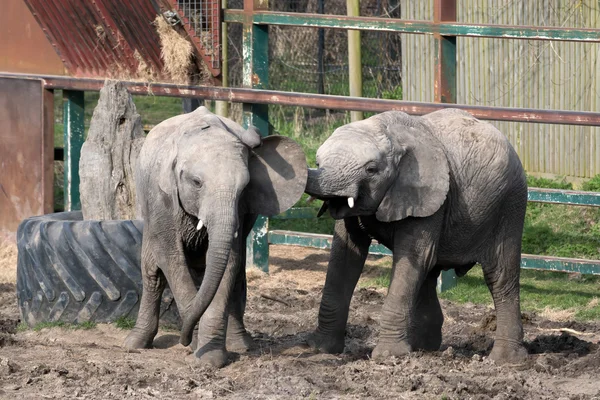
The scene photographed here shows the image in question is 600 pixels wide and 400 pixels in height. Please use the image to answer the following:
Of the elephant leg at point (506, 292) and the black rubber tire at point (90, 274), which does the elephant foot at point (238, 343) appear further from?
the elephant leg at point (506, 292)

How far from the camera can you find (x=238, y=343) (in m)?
6.87

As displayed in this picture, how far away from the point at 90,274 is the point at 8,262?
9.63 feet

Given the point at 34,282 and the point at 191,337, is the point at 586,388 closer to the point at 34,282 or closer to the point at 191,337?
the point at 191,337

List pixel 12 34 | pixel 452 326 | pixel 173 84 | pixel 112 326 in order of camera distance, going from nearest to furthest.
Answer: pixel 112 326 → pixel 452 326 → pixel 173 84 → pixel 12 34

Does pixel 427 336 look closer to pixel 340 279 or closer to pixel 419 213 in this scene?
pixel 340 279

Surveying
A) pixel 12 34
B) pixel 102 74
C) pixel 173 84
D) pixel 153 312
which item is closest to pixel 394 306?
pixel 153 312

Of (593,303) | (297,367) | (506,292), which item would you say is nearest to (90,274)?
(297,367)

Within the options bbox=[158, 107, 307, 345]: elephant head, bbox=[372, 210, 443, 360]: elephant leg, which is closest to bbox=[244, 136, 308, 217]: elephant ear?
bbox=[158, 107, 307, 345]: elephant head

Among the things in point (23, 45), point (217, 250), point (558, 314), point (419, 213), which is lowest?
point (558, 314)

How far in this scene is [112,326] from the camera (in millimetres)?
7438

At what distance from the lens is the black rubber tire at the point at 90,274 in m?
7.45

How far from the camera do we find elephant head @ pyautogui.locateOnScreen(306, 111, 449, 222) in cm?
629

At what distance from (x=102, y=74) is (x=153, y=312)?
3801 millimetres

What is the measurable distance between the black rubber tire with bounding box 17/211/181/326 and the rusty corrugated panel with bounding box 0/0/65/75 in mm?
3389
